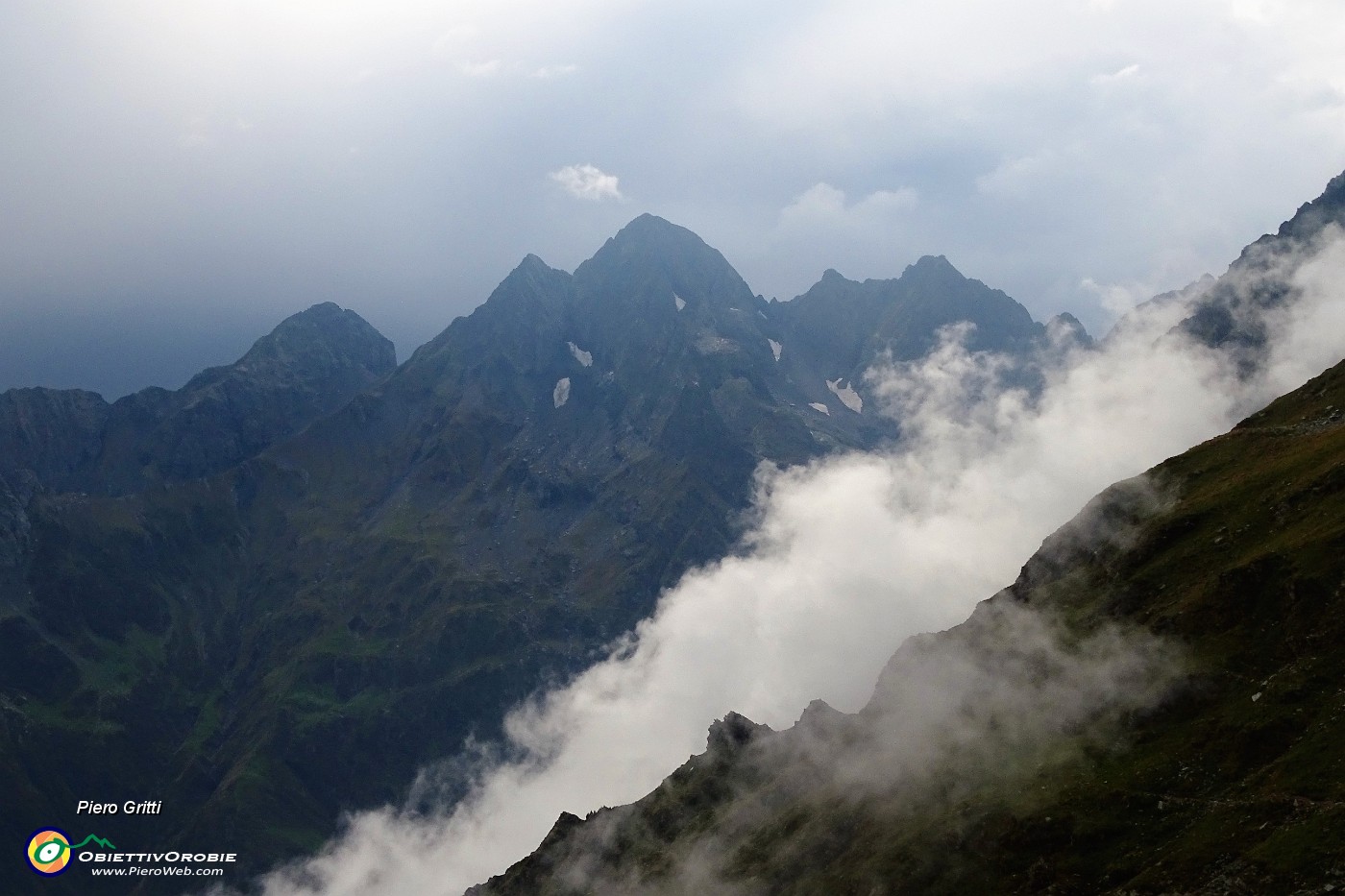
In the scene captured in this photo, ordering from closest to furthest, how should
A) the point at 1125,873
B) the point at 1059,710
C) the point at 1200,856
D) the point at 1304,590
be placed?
the point at 1200,856, the point at 1125,873, the point at 1304,590, the point at 1059,710

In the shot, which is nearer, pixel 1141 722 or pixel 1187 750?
pixel 1187 750

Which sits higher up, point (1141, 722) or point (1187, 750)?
point (1141, 722)

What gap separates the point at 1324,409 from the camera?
17538 cm

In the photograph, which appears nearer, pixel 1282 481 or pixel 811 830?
pixel 1282 481

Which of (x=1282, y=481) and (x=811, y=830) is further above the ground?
(x=1282, y=481)

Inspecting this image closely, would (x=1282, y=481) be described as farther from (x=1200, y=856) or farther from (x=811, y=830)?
(x=811, y=830)

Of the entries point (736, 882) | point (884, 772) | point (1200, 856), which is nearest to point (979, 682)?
point (884, 772)

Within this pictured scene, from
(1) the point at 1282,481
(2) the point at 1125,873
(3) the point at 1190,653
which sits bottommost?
(2) the point at 1125,873

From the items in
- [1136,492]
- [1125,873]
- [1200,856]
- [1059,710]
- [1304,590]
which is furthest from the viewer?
[1136,492]

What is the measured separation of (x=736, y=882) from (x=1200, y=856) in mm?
93838

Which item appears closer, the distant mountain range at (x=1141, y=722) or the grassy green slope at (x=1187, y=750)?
the grassy green slope at (x=1187, y=750)

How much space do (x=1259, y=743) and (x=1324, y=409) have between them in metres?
82.7

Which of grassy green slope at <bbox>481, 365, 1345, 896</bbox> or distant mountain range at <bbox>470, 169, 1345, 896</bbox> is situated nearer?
grassy green slope at <bbox>481, 365, 1345, 896</bbox>

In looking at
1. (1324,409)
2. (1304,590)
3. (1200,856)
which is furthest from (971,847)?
(1324,409)
